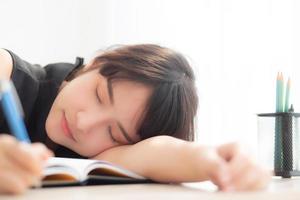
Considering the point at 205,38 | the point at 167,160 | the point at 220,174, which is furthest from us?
the point at 205,38

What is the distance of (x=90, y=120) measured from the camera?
2.36ft

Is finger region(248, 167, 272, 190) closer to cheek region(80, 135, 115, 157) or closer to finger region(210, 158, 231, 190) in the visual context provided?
finger region(210, 158, 231, 190)

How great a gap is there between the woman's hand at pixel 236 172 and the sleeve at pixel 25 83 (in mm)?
418

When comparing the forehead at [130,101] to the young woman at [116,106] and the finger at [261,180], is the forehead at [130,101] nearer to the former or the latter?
the young woman at [116,106]

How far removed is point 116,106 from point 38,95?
7.6 inches

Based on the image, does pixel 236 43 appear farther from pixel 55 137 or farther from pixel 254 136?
pixel 55 137

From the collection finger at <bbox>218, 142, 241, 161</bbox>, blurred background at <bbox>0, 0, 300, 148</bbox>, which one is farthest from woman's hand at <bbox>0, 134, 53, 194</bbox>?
blurred background at <bbox>0, 0, 300, 148</bbox>

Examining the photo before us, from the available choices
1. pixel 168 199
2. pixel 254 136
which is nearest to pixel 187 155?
pixel 168 199

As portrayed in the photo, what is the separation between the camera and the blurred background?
3.91 feet

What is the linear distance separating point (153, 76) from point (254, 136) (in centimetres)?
50

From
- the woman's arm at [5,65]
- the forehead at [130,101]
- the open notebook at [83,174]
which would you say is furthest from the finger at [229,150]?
the woman's arm at [5,65]

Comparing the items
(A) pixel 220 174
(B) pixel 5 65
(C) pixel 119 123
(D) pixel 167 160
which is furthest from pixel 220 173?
(B) pixel 5 65

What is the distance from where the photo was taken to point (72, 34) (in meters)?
1.32

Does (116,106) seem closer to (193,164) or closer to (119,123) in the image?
(119,123)
